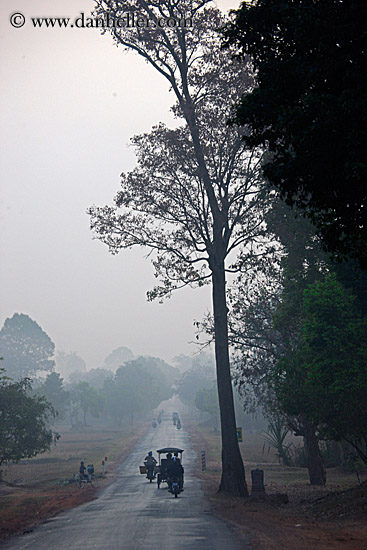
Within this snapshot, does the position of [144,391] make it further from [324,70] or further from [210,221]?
[324,70]

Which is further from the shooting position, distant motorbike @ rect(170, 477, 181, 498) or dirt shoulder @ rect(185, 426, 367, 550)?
distant motorbike @ rect(170, 477, 181, 498)

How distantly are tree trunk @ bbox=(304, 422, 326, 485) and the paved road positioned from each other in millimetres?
7255

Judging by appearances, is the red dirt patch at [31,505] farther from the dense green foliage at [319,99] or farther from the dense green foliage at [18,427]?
the dense green foliage at [319,99]

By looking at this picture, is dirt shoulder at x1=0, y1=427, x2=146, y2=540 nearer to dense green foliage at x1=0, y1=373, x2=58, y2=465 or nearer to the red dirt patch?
the red dirt patch

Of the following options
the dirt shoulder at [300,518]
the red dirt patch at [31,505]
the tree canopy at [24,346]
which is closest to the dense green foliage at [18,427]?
the red dirt patch at [31,505]

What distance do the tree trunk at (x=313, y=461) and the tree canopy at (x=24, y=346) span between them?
476 ft

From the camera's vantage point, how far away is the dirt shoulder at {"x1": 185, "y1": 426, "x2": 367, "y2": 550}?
12461mm

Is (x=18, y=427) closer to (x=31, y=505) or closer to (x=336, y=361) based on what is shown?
(x=31, y=505)

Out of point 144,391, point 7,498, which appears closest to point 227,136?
point 7,498

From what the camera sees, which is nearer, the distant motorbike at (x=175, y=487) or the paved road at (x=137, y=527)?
the paved road at (x=137, y=527)

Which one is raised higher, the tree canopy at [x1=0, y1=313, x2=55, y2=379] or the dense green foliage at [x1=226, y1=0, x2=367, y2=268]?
the tree canopy at [x1=0, y1=313, x2=55, y2=379]

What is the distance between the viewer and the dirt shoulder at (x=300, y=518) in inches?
491

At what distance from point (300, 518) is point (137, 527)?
5.23 meters

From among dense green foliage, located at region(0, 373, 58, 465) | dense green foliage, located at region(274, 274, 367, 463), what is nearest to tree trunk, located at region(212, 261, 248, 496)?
dense green foliage, located at region(274, 274, 367, 463)
